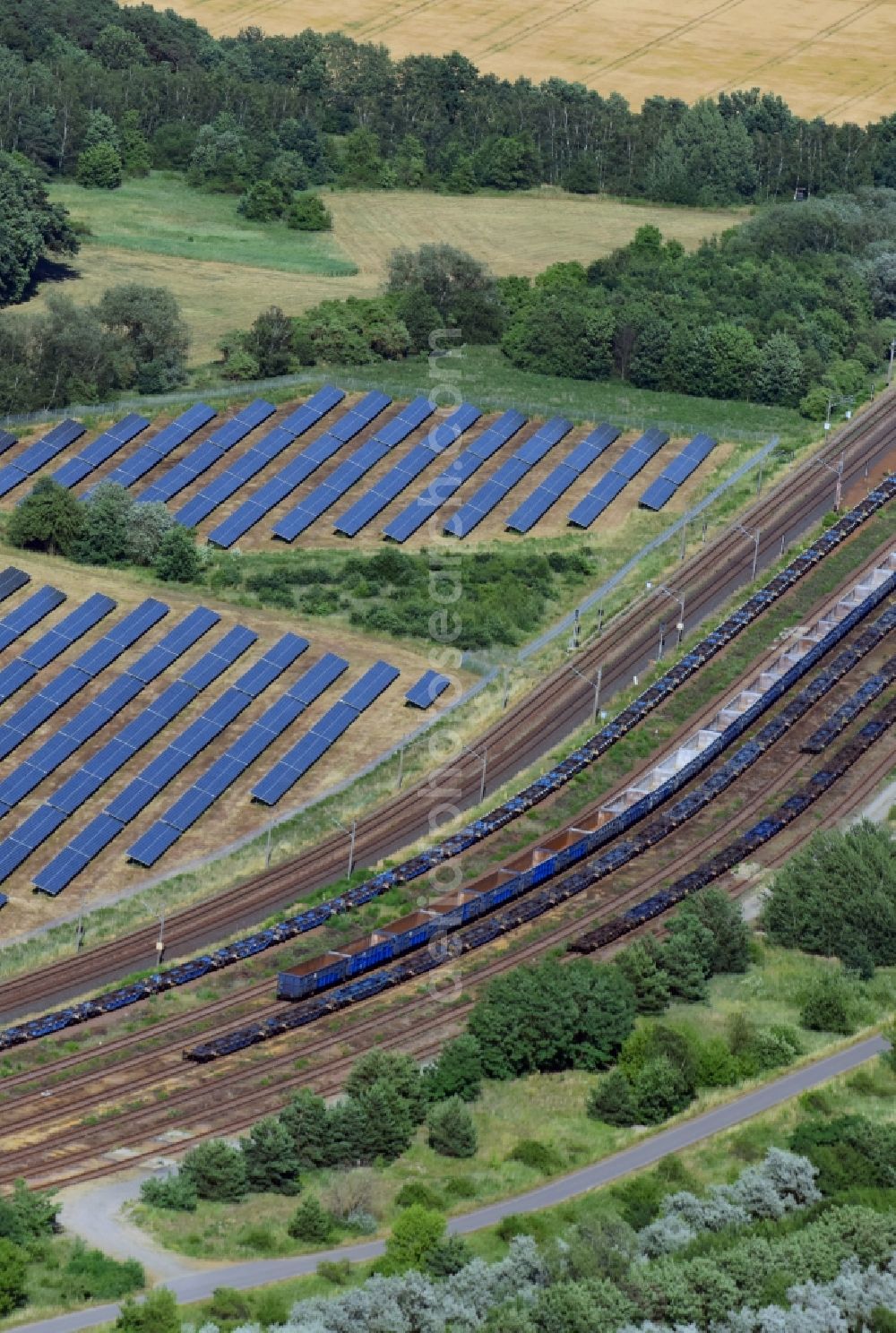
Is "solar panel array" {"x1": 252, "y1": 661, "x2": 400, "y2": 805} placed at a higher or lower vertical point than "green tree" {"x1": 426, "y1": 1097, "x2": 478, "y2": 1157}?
higher

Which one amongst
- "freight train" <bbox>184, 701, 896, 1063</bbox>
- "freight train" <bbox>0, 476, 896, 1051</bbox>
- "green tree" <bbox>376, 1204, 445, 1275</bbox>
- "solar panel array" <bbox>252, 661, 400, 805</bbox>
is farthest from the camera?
"solar panel array" <bbox>252, 661, 400, 805</bbox>

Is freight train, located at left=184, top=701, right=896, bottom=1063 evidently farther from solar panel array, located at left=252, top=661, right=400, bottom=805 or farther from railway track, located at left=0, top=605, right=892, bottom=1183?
solar panel array, located at left=252, top=661, right=400, bottom=805

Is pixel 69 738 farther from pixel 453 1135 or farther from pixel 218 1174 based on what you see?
pixel 218 1174

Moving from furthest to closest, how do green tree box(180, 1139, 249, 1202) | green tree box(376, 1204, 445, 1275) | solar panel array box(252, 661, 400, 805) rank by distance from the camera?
solar panel array box(252, 661, 400, 805) → green tree box(180, 1139, 249, 1202) → green tree box(376, 1204, 445, 1275)

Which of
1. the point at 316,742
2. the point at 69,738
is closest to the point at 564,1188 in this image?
the point at 316,742

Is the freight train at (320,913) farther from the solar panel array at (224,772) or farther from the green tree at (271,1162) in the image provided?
the green tree at (271,1162)

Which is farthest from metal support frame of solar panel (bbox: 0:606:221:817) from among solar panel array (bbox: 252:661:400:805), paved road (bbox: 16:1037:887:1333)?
paved road (bbox: 16:1037:887:1333)

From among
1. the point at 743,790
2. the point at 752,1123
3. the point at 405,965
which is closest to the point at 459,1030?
the point at 405,965
